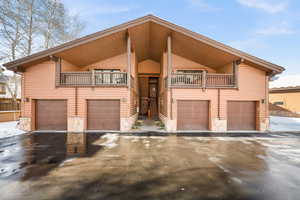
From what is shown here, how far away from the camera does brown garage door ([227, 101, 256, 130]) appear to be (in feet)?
33.5

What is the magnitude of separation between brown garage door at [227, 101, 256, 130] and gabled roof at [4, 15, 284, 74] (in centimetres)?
305

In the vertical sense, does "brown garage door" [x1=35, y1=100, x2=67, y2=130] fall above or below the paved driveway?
above

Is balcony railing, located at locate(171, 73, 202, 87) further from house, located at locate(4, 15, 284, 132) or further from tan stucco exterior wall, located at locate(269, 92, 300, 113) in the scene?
tan stucco exterior wall, located at locate(269, 92, 300, 113)

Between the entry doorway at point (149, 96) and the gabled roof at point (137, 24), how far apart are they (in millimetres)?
8906

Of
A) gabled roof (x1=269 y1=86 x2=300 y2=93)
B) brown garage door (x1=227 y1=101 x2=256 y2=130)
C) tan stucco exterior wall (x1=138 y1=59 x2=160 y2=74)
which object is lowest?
brown garage door (x1=227 y1=101 x2=256 y2=130)

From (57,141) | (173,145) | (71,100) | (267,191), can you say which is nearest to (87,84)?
(71,100)

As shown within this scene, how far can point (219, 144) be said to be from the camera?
6.88 meters

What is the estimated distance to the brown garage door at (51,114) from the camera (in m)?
9.73

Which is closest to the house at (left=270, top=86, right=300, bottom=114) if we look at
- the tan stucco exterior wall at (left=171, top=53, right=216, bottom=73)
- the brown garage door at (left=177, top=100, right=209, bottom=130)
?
the tan stucco exterior wall at (left=171, top=53, right=216, bottom=73)

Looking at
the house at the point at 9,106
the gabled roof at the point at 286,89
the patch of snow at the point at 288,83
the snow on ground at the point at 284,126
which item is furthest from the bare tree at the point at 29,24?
the patch of snow at the point at 288,83

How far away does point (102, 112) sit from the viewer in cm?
988

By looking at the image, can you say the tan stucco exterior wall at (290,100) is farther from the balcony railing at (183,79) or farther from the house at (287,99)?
the balcony railing at (183,79)

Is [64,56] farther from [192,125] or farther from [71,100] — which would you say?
[192,125]

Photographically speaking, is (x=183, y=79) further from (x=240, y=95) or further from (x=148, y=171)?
(x=148, y=171)
